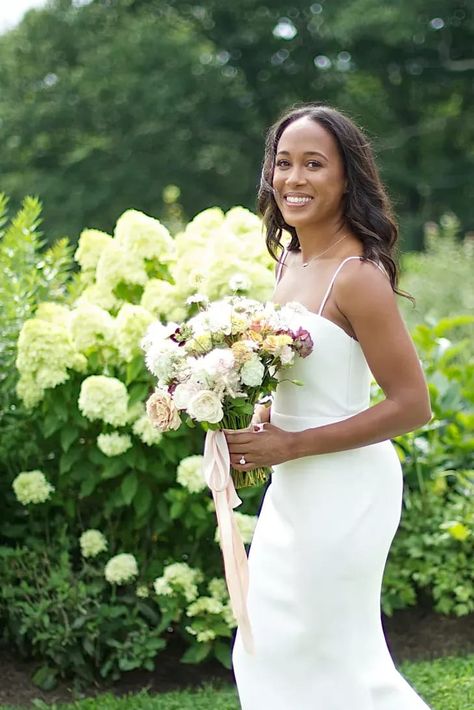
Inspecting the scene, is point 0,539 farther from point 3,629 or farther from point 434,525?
point 434,525

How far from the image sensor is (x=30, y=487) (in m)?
4.55

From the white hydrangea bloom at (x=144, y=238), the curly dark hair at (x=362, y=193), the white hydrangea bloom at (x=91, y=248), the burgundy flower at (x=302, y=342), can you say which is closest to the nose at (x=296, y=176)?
the curly dark hair at (x=362, y=193)

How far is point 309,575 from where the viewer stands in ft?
9.52

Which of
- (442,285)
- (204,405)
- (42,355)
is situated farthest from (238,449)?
(442,285)

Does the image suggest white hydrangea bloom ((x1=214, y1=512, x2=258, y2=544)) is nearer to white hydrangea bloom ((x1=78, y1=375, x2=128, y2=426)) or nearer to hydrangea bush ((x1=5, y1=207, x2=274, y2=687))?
hydrangea bush ((x1=5, y1=207, x2=274, y2=687))

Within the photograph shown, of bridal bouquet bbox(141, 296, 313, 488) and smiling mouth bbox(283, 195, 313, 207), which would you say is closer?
bridal bouquet bbox(141, 296, 313, 488)

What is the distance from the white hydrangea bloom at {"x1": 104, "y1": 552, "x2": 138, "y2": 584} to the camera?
446 cm

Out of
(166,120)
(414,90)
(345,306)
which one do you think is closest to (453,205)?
(414,90)

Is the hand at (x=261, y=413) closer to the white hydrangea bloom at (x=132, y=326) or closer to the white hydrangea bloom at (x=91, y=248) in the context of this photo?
the white hydrangea bloom at (x=132, y=326)

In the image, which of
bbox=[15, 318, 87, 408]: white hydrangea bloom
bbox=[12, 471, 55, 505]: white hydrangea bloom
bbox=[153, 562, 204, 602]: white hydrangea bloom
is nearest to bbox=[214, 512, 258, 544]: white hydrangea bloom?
bbox=[153, 562, 204, 602]: white hydrangea bloom

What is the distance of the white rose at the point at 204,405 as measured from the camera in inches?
107

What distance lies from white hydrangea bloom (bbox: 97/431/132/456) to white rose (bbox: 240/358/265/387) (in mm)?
1717

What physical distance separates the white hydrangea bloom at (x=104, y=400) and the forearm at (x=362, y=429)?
61.2 inches

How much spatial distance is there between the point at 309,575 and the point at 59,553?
6.94 feet
